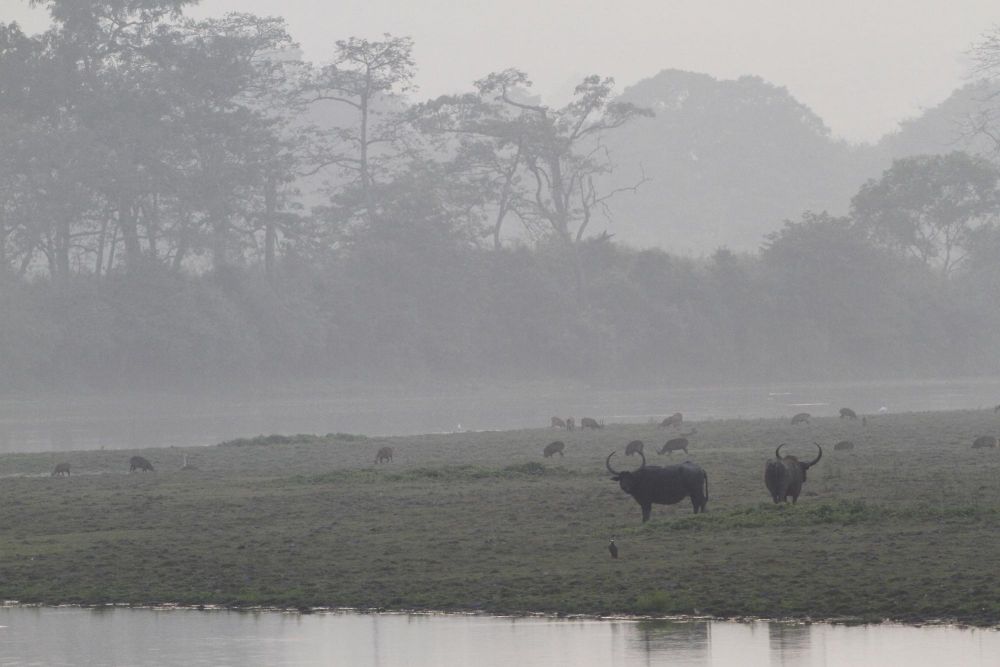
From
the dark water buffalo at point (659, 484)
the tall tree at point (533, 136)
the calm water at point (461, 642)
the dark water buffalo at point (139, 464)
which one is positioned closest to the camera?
the calm water at point (461, 642)

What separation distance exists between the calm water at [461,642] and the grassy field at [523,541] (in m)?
0.44

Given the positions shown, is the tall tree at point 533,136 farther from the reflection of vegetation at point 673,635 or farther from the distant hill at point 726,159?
the reflection of vegetation at point 673,635

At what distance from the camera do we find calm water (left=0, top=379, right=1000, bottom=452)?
44469mm

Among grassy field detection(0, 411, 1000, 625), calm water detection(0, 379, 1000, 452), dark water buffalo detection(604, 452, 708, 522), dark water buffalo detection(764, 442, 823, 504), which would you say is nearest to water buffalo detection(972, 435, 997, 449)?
grassy field detection(0, 411, 1000, 625)

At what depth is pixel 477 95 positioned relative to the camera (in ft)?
248

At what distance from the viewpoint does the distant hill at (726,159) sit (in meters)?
114

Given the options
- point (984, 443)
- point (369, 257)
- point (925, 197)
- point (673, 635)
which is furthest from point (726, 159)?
point (673, 635)

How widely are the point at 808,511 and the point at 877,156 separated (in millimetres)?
Answer: 106472

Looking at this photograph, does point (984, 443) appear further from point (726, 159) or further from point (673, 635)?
point (726, 159)

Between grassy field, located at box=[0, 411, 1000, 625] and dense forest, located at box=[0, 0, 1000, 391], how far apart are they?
37.0 m

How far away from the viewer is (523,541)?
679 inches

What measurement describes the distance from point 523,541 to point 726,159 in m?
102

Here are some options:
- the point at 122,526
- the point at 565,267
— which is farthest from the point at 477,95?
the point at 122,526

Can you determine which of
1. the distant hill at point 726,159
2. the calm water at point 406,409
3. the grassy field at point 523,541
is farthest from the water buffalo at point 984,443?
the distant hill at point 726,159
